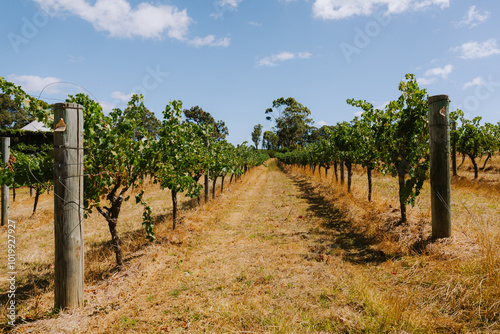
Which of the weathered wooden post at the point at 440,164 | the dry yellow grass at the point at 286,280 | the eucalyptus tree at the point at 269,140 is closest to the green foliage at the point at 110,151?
the dry yellow grass at the point at 286,280

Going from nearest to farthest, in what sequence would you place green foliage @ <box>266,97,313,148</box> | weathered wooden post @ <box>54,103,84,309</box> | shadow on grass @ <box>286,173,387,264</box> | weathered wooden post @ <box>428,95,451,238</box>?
weathered wooden post @ <box>54,103,84,309</box>, weathered wooden post @ <box>428,95,451,238</box>, shadow on grass @ <box>286,173,387,264</box>, green foliage @ <box>266,97,313,148</box>

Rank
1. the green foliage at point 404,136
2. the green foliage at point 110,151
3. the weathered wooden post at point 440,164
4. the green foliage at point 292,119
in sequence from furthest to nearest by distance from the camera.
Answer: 1. the green foliage at point 292,119
2. the green foliage at point 404,136
3. the weathered wooden post at point 440,164
4. the green foliage at point 110,151

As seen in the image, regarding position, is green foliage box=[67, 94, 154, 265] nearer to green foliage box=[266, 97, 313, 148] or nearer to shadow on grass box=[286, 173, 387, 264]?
shadow on grass box=[286, 173, 387, 264]

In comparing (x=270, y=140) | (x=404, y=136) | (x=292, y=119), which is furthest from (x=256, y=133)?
(x=404, y=136)

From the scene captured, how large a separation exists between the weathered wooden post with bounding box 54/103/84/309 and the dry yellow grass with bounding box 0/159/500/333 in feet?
0.93

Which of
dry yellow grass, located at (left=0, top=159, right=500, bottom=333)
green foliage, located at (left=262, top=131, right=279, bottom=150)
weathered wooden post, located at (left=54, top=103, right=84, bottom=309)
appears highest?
green foliage, located at (left=262, top=131, right=279, bottom=150)

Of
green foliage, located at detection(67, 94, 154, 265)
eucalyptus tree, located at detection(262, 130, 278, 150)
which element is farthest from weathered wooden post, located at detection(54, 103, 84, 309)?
eucalyptus tree, located at detection(262, 130, 278, 150)

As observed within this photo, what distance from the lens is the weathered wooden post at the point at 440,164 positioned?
188 inches

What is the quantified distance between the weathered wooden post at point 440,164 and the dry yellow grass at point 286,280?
1.05ft

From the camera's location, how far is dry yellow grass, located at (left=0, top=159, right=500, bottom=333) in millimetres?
2988

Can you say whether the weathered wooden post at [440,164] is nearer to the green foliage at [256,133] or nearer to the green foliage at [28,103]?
the green foliage at [28,103]

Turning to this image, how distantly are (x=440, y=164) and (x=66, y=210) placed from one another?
6132 mm

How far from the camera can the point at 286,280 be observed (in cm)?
418

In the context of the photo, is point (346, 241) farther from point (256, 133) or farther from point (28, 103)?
point (256, 133)
